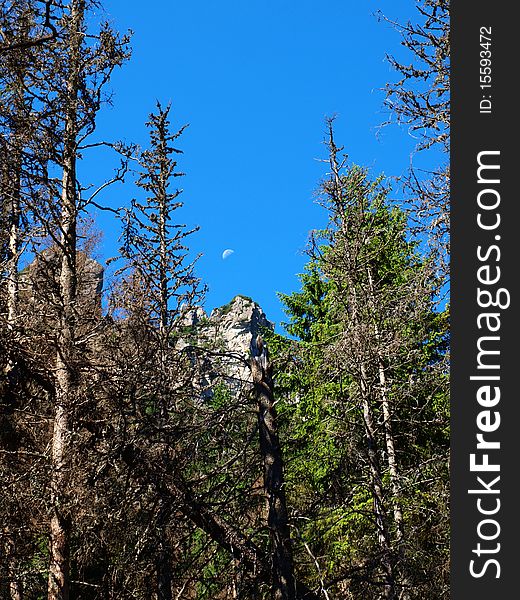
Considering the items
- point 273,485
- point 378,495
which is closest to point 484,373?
point 273,485

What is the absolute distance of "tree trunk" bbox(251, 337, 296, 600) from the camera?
6312mm

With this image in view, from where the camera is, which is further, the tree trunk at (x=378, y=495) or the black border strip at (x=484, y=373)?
the tree trunk at (x=378, y=495)

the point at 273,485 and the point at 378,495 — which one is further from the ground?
the point at 378,495

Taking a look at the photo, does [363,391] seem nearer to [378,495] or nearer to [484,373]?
[378,495]

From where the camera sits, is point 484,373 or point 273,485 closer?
point 484,373

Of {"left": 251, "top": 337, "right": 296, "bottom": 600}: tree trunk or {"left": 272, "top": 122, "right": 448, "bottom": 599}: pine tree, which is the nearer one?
{"left": 251, "top": 337, "right": 296, "bottom": 600}: tree trunk

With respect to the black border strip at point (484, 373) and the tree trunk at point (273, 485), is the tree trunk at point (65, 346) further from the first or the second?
the black border strip at point (484, 373)

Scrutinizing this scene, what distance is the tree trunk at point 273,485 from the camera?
631cm

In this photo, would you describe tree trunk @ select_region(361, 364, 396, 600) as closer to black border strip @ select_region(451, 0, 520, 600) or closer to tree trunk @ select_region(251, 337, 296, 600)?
tree trunk @ select_region(251, 337, 296, 600)

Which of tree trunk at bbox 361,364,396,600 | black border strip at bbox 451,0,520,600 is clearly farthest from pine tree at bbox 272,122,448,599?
black border strip at bbox 451,0,520,600

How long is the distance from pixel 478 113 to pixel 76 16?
6.60 meters

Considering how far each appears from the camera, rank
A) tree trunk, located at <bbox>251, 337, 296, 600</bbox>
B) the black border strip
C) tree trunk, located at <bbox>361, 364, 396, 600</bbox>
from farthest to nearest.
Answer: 1. tree trunk, located at <bbox>361, 364, 396, 600</bbox>
2. tree trunk, located at <bbox>251, 337, 296, 600</bbox>
3. the black border strip

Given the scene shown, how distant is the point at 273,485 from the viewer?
660cm

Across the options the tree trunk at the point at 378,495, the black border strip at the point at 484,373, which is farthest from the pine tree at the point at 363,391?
the black border strip at the point at 484,373
